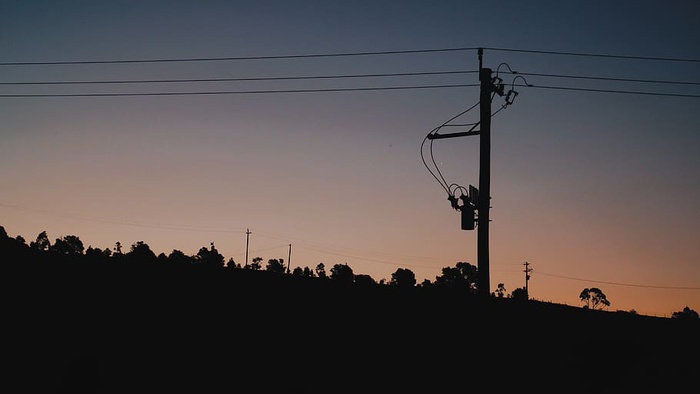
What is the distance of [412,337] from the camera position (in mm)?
15625

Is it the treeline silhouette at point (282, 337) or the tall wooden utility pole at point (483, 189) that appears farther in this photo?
the tall wooden utility pole at point (483, 189)

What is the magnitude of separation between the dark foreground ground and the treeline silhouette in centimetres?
4

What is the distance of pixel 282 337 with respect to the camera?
13992mm

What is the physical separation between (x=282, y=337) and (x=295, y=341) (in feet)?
1.08

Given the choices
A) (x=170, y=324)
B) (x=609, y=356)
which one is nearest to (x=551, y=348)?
(x=609, y=356)

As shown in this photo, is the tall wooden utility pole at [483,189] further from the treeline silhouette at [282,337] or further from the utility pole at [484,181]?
the treeline silhouette at [282,337]

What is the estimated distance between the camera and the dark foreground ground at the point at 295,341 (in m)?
11.6

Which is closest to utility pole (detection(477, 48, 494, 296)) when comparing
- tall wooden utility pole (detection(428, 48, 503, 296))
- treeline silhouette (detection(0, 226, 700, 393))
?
tall wooden utility pole (detection(428, 48, 503, 296))

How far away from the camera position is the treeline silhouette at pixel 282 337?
38.2 feet

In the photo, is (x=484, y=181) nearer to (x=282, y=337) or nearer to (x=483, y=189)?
(x=483, y=189)

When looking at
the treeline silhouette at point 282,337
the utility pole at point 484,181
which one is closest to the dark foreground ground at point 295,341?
the treeline silhouette at point 282,337

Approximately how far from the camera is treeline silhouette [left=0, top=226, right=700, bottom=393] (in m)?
11.7

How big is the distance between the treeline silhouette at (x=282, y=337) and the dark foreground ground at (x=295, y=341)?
37mm

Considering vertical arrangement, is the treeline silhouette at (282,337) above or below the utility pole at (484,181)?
below
